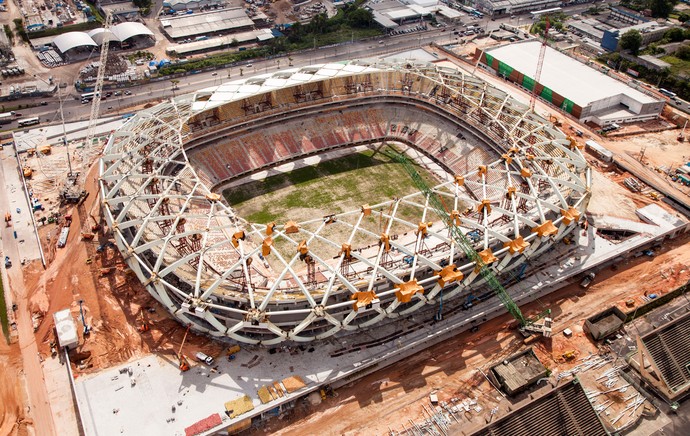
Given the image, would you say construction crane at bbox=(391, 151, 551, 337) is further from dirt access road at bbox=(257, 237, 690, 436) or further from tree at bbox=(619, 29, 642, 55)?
tree at bbox=(619, 29, 642, 55)

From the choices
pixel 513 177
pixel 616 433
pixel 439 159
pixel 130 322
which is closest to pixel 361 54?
pixel 439 159

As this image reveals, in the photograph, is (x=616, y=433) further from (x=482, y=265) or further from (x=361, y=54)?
(x=361, y=54)

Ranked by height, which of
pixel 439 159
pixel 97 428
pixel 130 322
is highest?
pixel 439 159

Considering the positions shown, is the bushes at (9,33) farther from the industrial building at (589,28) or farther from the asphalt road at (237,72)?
the industrial building at (589,28)

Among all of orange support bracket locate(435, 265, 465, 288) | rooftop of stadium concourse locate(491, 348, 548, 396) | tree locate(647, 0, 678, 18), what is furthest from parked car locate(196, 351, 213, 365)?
tree locate(647, 0, 678, 18)

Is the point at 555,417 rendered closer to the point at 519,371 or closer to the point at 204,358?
the point at 519,371
